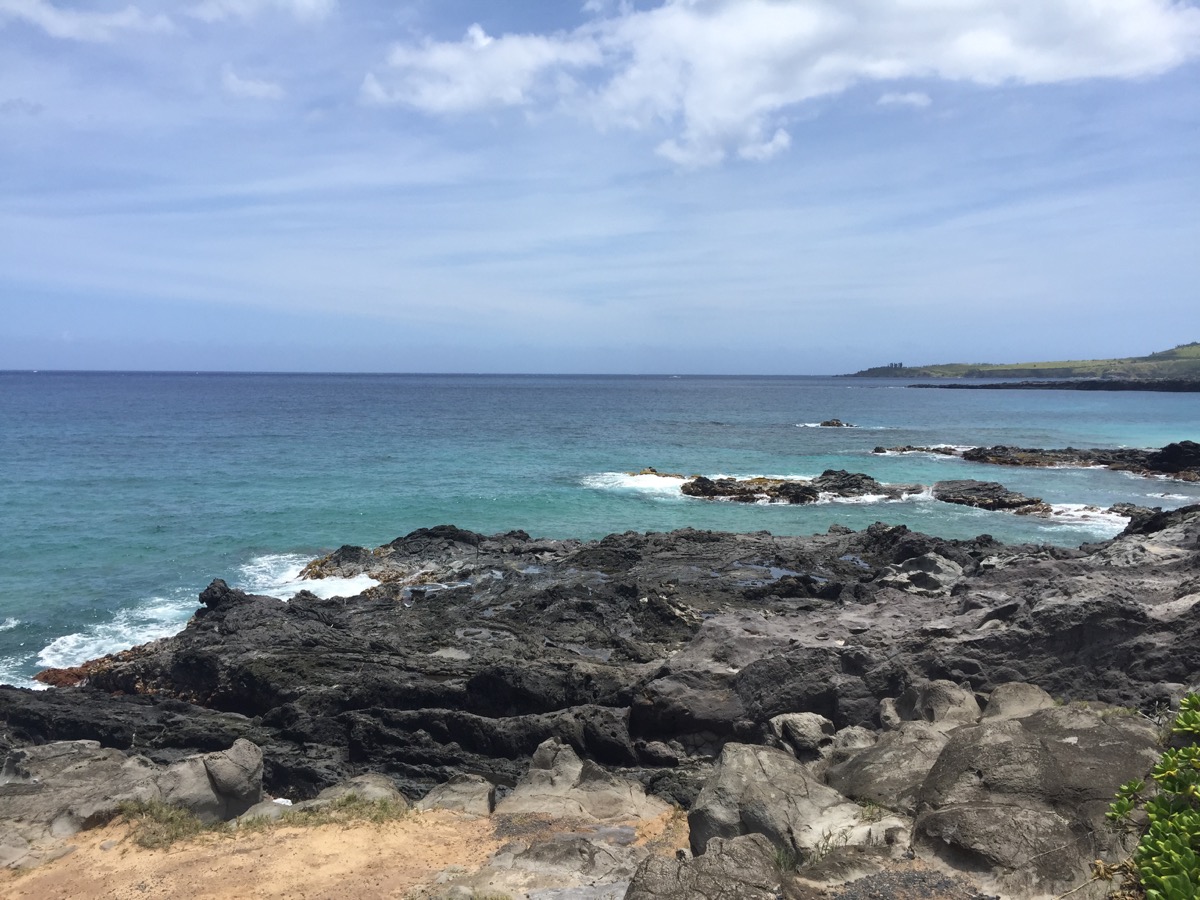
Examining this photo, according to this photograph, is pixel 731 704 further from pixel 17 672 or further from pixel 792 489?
pixel 792 489

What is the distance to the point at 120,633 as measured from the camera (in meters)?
Answer: 21.2

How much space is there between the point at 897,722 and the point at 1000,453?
154 ft

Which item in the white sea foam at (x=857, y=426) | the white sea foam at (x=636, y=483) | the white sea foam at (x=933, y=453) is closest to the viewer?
the white sea foam at (x=636, y=483)

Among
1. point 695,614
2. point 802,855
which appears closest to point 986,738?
point 802,855

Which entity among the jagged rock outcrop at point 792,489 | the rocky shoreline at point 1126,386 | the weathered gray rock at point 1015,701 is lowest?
the jagged rock outcrop at point 792,489

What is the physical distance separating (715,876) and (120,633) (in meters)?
19.0

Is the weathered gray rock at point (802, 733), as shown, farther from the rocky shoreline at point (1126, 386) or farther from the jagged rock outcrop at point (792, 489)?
the rocky shoreline at point (1126, 386)

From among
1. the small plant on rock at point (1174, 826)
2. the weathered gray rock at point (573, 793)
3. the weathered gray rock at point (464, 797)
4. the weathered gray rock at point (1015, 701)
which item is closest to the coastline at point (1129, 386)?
the weathered gray rock at point (1015, 701)

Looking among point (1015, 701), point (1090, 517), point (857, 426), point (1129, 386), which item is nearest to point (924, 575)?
point (1015, 701)

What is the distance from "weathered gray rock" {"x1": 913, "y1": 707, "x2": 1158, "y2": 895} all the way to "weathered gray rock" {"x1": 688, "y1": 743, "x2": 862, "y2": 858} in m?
0.97

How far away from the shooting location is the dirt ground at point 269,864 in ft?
30.9

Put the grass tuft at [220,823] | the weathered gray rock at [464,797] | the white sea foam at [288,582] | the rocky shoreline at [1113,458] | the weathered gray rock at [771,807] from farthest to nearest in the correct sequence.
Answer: the rocky shoreline at [1113,458] → the white sea foam at [288,582] → the weathered gray rock at [464,797] → the grass tuft at [220,823] → the weathered gray rock at [771,807]

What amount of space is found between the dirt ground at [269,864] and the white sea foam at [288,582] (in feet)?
42.4

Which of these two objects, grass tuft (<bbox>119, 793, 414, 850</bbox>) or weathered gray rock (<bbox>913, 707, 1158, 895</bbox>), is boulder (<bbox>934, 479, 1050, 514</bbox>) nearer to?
weathered gray rock (<bbox>913, 707, 1158, 895</bbox>)
